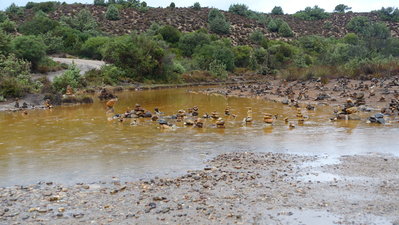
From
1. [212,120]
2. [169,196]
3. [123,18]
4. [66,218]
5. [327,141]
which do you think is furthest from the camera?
[123,18]

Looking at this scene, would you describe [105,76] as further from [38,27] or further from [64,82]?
[38,27]

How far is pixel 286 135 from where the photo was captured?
12062mm

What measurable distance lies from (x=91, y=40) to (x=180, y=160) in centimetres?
3952

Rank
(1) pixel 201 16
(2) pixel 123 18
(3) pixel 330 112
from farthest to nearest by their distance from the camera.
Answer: (1) pixel 201 16 → (2) pixel 123 18 → (3) pixel 330 112

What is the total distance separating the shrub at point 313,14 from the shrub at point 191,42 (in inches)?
1530

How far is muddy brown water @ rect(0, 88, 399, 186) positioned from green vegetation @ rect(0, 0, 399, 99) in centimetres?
995

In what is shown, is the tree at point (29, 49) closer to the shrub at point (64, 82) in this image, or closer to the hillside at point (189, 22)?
the shrub at point (64, 82)

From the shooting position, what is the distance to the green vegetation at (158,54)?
92.0 feet

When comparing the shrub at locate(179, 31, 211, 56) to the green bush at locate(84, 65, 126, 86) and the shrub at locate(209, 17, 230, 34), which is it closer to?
the shrub at locate(209, 17, 230, 34)

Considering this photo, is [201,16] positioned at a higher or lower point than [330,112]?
higher

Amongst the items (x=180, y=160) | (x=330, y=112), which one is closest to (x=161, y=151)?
(x=180, y=160)

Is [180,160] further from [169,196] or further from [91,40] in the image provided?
[91,40]

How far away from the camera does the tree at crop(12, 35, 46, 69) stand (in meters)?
31.7

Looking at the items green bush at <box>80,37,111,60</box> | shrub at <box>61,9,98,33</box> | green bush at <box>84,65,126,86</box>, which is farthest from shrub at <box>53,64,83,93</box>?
shrub at <box>61,9,98,33</box>
